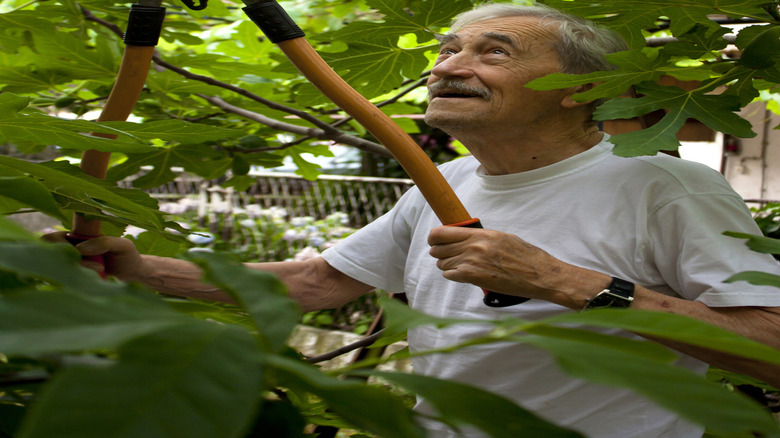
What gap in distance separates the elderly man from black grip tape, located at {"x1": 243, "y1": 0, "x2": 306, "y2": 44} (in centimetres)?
36

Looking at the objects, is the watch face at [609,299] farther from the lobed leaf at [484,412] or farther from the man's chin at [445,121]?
the lobed leaf at [484,412]

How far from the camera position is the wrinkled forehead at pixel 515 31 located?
1.49m

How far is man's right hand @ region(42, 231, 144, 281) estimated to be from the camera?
3.15ft

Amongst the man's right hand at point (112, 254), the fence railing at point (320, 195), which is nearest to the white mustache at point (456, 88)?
the man's right hand at point (112, 254)

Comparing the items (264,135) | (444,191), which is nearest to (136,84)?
(444,191)

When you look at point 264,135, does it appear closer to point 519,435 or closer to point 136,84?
point 136,84

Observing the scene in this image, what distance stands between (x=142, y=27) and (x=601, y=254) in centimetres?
89

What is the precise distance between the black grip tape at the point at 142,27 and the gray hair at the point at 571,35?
870 mm

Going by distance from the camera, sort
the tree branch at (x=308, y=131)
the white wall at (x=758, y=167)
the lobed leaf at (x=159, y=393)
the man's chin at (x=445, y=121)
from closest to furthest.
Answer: the lobed leaf at (x=159, y=393)
the man's chin at (x=445, y=121)
the tree branch at (x=308, y=131)
the white wall at (x=758, y=167)

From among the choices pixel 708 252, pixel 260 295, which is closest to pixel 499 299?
pixel 708 252

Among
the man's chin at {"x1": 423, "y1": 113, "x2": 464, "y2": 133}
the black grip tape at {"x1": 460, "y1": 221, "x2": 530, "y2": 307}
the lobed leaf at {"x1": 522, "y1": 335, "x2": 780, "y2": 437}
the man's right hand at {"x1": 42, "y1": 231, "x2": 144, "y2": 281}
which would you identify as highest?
the lobed leaf at {"x1": 522, "y1": 335, "x2": 780, "y2": 437}

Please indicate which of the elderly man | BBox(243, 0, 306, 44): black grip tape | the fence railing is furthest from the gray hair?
the fence railing

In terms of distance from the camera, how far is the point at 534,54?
149 cm

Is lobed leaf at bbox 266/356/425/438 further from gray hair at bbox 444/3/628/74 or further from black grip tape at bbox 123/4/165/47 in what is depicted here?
gray hair at bbox 444/3/628/74
